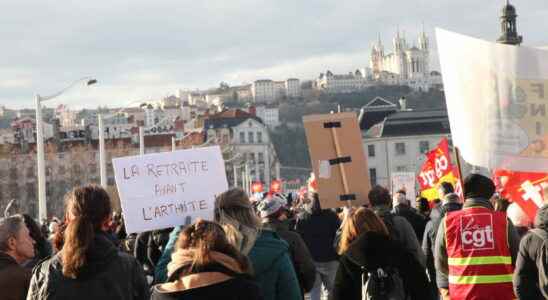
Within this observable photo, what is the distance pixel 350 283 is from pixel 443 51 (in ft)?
6.85

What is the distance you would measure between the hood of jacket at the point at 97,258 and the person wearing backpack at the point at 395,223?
3.70 m

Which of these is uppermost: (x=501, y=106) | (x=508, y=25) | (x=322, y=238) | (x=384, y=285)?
(x=508, y=25)

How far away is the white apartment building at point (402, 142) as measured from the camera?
113 m

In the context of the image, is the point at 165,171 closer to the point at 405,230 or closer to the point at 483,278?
the point at 405,230

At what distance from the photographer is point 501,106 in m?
7.84

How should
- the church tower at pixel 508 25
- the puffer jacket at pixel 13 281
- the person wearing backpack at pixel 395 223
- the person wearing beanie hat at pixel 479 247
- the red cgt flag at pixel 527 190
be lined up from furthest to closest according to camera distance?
1. the church tower at pixel 508 25
2. the person wearing backpack at pixel 395 223
3. the red cgt flag at pixel 527 190
4. the person wearing beanie hat at pixel 479 247
5. the puffer jacket at pixel 13 281

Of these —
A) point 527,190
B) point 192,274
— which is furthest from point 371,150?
point 192,274

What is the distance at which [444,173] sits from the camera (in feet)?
70.0

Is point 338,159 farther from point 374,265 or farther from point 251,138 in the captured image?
point 251,138

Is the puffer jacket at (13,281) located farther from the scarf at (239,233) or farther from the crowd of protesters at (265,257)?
the scarf at (239,233)

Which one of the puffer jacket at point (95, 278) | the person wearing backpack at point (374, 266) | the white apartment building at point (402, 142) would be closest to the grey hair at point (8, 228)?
the puffer jacket at point (95, 278)

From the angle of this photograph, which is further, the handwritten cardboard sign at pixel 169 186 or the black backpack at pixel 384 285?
the handwritten cardboard sign at pixel 169 186

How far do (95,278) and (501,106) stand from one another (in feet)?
12.0

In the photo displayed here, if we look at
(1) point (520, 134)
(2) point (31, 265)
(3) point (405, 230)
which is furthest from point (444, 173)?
(2) point (31, 265)
